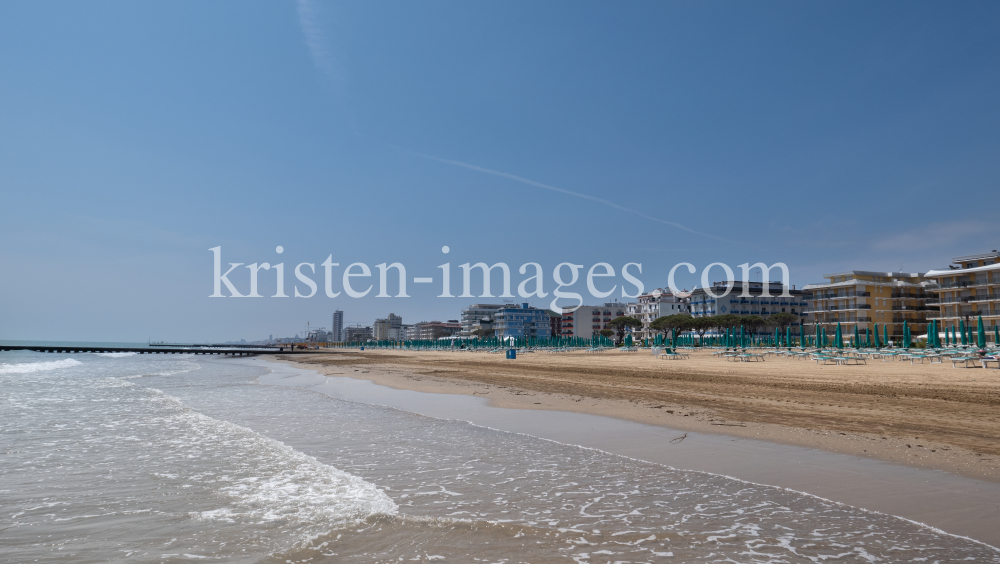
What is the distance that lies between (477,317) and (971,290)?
138 metres

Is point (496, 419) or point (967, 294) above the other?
point (967, 294)

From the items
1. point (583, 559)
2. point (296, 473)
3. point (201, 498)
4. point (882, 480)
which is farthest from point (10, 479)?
point (882, 480)

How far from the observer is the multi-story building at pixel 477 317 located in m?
178

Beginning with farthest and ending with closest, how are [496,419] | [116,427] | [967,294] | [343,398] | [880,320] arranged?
Answer: [880,320], [967,294], [343,398], [496,419], [116,427]

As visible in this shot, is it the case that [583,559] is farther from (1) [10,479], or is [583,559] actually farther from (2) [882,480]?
(1) [10,479]

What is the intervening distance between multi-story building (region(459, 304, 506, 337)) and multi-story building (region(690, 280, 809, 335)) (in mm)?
80993

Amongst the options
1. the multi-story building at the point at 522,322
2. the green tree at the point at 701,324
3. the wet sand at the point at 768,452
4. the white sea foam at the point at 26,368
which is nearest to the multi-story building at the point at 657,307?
the green tree at the point at 701,324

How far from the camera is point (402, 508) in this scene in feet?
17.0

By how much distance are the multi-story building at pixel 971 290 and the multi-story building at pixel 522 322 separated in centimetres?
10105

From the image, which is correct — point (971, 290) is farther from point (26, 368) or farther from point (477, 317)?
point (477, 317)

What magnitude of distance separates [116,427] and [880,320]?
94692 millimetres

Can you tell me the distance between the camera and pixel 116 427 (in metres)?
10.4

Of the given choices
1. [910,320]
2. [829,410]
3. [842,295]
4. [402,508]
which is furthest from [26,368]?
[910,320]

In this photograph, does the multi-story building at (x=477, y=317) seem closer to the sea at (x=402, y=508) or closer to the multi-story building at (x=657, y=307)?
the multi-story building at (x=657, y=307)
